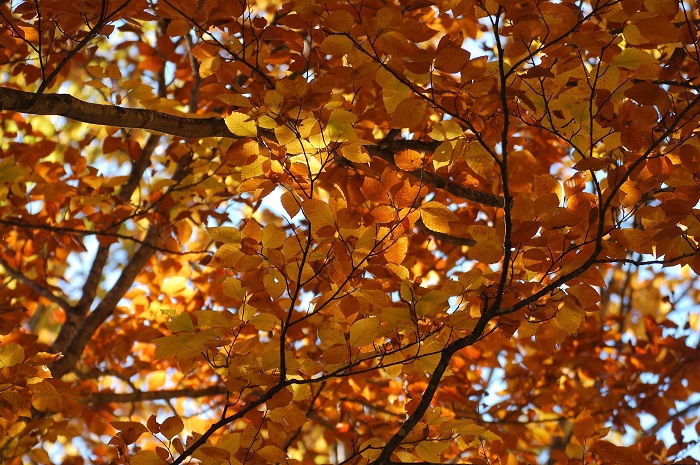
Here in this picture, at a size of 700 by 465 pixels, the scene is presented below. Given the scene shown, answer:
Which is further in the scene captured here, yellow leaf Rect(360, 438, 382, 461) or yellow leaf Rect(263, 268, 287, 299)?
yellow leaf Rect(360, 438, 382, 461)

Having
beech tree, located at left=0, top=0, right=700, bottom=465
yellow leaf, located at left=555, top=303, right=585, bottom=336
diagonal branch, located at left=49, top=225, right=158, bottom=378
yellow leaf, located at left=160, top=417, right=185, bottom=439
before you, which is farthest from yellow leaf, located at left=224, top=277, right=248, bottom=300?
diagonal branch, located at left=49, top=225, right=158, bottom=378

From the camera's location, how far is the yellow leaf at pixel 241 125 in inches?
61.8

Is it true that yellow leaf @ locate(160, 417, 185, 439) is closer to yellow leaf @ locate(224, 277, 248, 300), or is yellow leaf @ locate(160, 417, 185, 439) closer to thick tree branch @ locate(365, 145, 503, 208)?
yellow leaf @ locate(224, 277, 248, 300)

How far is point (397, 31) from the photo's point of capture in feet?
4.88

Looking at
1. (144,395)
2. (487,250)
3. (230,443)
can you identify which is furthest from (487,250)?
(144,395)

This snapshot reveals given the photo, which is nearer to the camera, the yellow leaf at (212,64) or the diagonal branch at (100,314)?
the yellow leaf at (212,64)

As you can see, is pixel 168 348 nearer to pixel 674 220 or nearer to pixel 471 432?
pixel 471 432

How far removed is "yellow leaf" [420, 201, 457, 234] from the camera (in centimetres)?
162

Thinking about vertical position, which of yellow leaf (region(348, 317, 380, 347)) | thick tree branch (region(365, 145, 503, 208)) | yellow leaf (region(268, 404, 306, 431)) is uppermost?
thick tree branch (region(365, 145, 503, 208))

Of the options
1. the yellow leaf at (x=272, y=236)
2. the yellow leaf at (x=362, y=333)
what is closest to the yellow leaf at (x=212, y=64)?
the yellow leaf at (x=272, y=236)

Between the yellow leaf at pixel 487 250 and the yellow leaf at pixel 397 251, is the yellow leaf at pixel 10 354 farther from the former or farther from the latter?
the yellow leaf at pixel 487 250

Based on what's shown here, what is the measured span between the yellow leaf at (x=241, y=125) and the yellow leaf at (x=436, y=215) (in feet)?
1.53

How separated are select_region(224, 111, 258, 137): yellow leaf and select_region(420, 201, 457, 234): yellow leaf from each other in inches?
18.3

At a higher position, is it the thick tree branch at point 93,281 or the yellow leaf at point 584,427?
the thick tree branch at point 93,281
